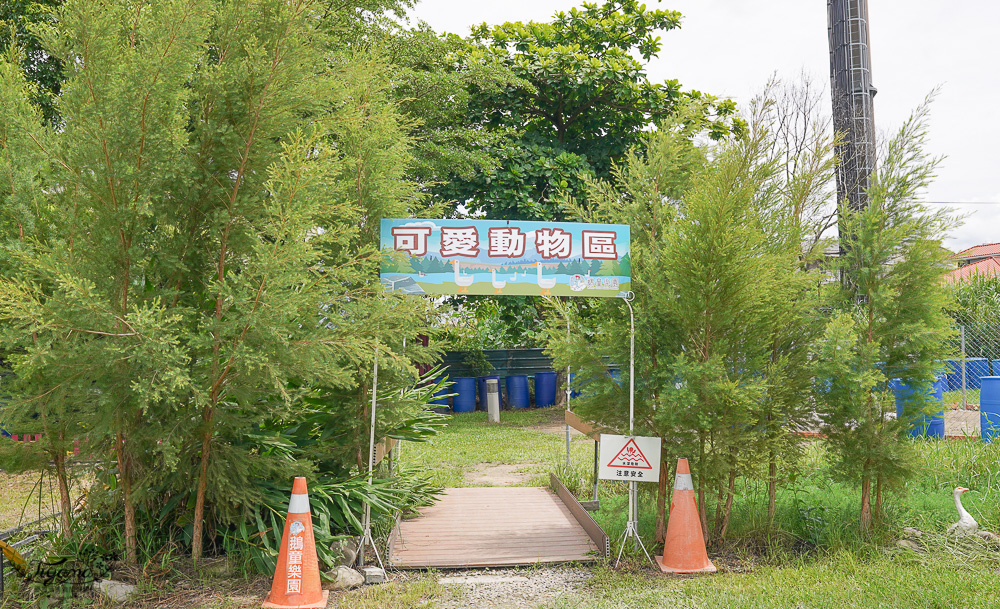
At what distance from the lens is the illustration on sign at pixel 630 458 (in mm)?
5133

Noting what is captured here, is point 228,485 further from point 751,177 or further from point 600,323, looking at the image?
point 751,177

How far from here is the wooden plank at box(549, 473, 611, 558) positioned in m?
5.09

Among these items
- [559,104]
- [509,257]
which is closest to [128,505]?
[509,257]

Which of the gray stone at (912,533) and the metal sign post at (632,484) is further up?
the metal sign post at (632,484)

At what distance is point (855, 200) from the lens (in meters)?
12.2

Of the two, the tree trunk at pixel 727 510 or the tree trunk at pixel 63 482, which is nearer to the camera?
the tree trunk at pixel 63 482

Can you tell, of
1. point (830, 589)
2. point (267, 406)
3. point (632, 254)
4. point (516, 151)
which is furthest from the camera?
point (516, 151)

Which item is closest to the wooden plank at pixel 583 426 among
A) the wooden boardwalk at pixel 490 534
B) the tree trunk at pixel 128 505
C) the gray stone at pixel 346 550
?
the wooden boardwalk at pixel 490 534

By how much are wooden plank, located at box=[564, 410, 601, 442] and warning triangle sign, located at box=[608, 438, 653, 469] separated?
489 millimetres

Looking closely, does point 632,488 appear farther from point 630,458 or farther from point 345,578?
point 345,578

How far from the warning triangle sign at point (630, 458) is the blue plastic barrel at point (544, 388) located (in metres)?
A: 10.8

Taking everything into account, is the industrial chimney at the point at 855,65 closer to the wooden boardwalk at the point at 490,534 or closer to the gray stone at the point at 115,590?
the wooden boardwalk at the point at 490,534

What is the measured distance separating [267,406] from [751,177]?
4.11 meters

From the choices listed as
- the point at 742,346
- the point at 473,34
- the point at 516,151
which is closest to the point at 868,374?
the point at 742,346
